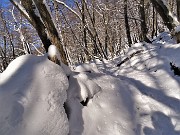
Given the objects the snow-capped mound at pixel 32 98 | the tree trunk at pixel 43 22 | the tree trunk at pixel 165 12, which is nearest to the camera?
the snow-capped mound at pixel 32 98

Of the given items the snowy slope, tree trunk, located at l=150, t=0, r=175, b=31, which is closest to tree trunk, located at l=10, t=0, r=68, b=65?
the snowy slope

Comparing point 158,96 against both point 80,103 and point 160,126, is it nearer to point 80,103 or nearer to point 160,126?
point 160,126

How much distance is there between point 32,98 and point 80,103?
1162 millimetres

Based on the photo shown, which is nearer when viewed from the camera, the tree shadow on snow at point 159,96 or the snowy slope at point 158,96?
the snowy slope at point 158,96

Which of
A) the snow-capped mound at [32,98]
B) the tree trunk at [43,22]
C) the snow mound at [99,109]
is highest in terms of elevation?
the tree trunk at [43,22]

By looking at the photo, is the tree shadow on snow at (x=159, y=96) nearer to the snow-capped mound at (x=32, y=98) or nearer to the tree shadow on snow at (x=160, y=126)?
the tree shadow on snow at (x=160, y=126)

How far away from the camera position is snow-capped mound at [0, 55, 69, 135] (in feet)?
9.75

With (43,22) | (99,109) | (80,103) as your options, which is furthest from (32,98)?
(43,22)

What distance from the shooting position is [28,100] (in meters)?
3.32

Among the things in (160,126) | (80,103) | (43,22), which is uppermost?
(43,22)

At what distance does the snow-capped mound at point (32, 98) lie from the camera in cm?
297

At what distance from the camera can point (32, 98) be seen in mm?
3377

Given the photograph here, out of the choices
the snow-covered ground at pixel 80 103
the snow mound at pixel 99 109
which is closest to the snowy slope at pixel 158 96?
the snow-covered ground at pixel 80 103

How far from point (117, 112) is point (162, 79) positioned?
2197 millimetres
